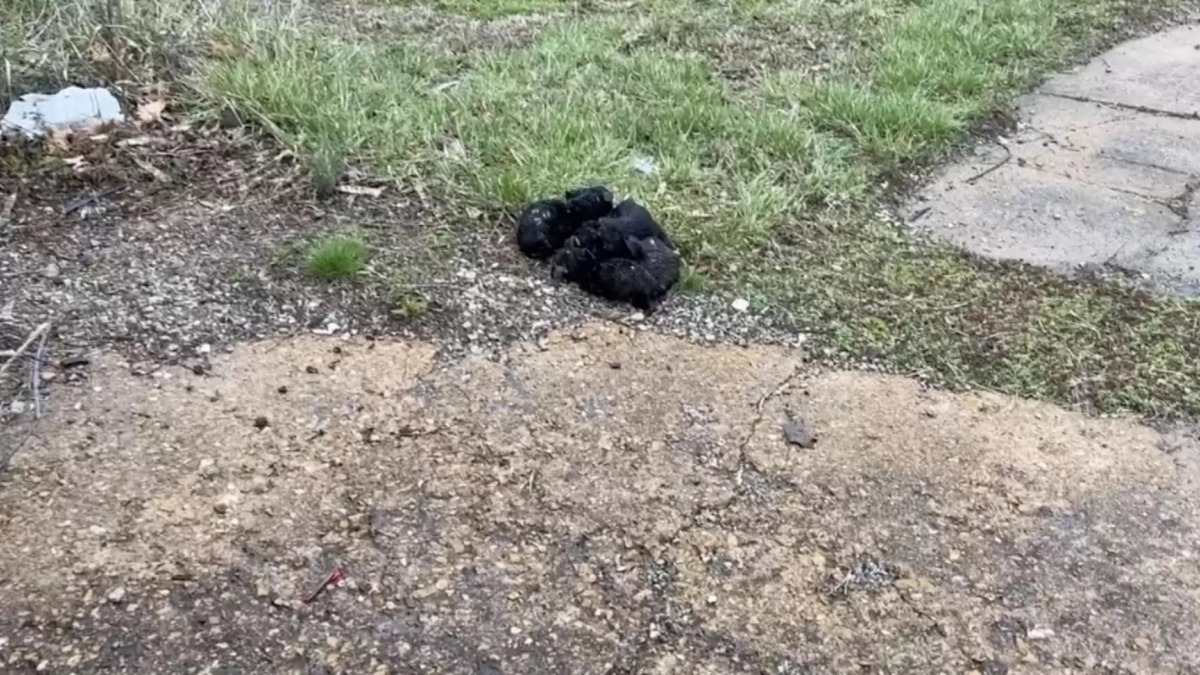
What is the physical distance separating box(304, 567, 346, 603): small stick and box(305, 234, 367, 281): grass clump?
927 millimetres

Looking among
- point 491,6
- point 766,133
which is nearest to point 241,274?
point 766,133

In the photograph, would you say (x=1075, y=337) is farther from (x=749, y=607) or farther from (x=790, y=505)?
(x=749, y=607)

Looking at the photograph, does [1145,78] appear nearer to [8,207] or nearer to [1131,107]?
[1131,107]

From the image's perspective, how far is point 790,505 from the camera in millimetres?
2143

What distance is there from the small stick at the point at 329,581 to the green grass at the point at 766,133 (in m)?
0.79

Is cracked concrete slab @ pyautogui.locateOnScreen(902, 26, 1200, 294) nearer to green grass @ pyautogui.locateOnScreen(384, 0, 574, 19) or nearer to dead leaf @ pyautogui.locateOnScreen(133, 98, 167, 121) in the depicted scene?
green grass @ pyautogui.locateOnScreen(384, 0, 574, 19)

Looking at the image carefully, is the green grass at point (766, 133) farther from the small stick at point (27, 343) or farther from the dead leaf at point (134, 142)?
the small stick at point (27, 343)

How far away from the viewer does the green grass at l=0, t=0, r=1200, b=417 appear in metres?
2.68

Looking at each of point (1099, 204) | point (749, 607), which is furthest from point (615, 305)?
point (1099, 204)

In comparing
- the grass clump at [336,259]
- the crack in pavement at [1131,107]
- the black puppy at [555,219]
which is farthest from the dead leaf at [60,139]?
the crack in pavement at [1131,107]

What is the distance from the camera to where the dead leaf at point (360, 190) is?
308 centimetres

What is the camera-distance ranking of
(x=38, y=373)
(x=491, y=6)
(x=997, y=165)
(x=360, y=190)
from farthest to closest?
(x=491, y=6) < (x=997, y=165) < (x=360, y=190) < (x=38, y=373)

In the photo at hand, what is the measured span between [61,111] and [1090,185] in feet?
9.56

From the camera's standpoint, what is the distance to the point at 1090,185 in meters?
3.46
